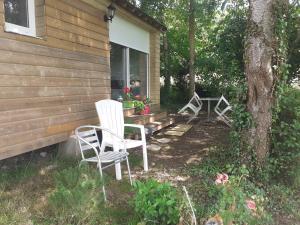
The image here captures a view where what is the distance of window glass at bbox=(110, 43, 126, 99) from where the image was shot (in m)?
6.55

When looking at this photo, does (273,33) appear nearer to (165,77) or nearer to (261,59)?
(261,59)

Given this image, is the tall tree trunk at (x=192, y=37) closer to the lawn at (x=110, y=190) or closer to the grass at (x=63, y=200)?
the lawn at (x=110, y=190)

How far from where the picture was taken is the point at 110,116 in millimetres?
4277

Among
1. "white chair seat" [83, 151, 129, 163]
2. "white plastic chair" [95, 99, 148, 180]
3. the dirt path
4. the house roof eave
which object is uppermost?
the house roof eave

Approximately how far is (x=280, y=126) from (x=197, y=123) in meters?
4.63

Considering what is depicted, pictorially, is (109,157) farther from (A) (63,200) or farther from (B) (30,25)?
(B) (30,25)

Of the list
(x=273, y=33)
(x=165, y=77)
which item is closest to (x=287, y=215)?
(x=273, y=33)

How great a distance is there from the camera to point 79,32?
4.75 metres

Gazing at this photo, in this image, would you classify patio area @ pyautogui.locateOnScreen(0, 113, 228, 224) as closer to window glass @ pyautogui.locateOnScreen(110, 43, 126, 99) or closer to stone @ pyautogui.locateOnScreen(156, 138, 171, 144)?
stone @ pyautogui.locateOnScreen(156, 138, 171, 144)

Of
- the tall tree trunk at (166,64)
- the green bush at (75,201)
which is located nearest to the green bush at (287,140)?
the green bush at (75,201)

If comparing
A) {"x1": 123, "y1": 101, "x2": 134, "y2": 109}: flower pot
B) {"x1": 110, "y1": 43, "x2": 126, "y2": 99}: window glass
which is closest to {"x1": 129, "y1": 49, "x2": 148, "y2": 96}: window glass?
{"x1": 110, "y1": 43, "x2": 126, "y2": 99}: window glass

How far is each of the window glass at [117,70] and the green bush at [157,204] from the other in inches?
158

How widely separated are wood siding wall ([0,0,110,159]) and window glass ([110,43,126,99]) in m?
0.98

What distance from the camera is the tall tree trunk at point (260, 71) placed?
370 centimetres
